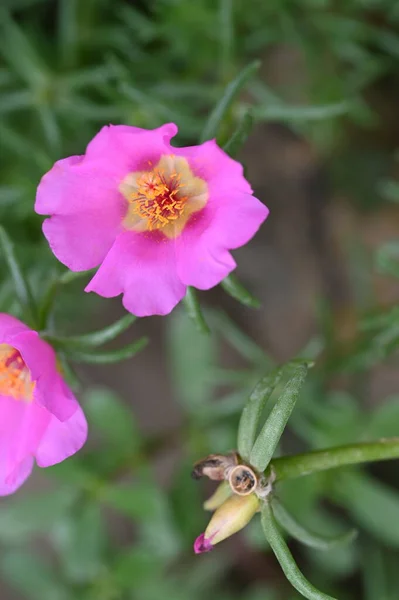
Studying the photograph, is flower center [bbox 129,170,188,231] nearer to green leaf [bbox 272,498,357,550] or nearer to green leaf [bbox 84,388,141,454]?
green leaf [bbox 272,498,357,550]

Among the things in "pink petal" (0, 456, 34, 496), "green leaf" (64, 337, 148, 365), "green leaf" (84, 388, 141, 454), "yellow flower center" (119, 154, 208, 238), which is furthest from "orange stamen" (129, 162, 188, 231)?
"green leaf" (84, 388, 141, 454)

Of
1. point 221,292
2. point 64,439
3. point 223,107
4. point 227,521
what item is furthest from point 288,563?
point 221,292

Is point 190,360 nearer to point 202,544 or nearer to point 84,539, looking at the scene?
point 84,539

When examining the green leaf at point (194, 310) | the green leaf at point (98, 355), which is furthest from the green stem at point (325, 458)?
the green leaf at point (98, 355)

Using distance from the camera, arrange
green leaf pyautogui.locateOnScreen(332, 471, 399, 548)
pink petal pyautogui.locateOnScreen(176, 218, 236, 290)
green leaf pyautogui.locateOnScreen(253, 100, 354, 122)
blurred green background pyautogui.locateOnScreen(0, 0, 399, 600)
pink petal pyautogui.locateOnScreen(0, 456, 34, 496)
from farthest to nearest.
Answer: green leaf pyautogui.locateOnScreen(332, 471, 399, 548) → blurred green background pyautogui.locateOnScreen(0, 0, 399, 600) → green leaf pyautogui.locateOnScreen(253, 100, 354, 122) → pink petal pyautogui.locateOnScreen(0, 456, 34, 496) → pink petal pyautogui.locateOnScreen(176, 218, 236, 290)

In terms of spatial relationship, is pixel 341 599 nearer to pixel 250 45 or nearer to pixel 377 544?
pixel 377 544

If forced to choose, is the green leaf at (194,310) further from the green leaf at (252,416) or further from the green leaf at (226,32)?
the green leaf at (226,32)
